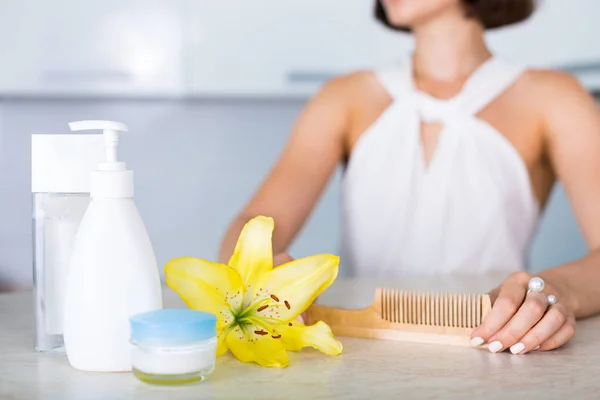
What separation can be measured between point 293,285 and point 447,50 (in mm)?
1401

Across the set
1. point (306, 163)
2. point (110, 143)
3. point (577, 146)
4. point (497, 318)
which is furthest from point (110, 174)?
point (577, 146)

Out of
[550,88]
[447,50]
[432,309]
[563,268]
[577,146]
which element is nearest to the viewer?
[432,309]

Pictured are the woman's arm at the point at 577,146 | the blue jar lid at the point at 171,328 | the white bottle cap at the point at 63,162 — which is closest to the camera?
the blue jar lid at the point at 171,328

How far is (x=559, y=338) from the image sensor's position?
785mm

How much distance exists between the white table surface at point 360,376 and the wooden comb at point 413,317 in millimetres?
15

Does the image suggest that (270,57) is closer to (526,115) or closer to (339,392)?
(526,115)

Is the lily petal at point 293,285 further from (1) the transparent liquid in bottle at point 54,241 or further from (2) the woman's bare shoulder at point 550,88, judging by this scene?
(2) the woman's bare shoulder at point 550,88

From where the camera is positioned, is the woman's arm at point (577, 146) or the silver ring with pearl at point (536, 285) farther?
the woman's arm at point (577, 146)

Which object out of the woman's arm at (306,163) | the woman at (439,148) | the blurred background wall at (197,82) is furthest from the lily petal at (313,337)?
the blurred background wall at (197,82)

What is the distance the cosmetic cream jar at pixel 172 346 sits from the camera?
604mm

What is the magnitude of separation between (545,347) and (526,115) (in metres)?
1.21

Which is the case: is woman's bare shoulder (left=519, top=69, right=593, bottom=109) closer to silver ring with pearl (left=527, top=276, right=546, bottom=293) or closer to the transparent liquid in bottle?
silver ring with pearl (left=527, top=276, right=546, bottom=293)

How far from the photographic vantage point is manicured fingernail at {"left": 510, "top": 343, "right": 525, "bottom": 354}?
76 centimetres

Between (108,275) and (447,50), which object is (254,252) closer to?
(108,275)
